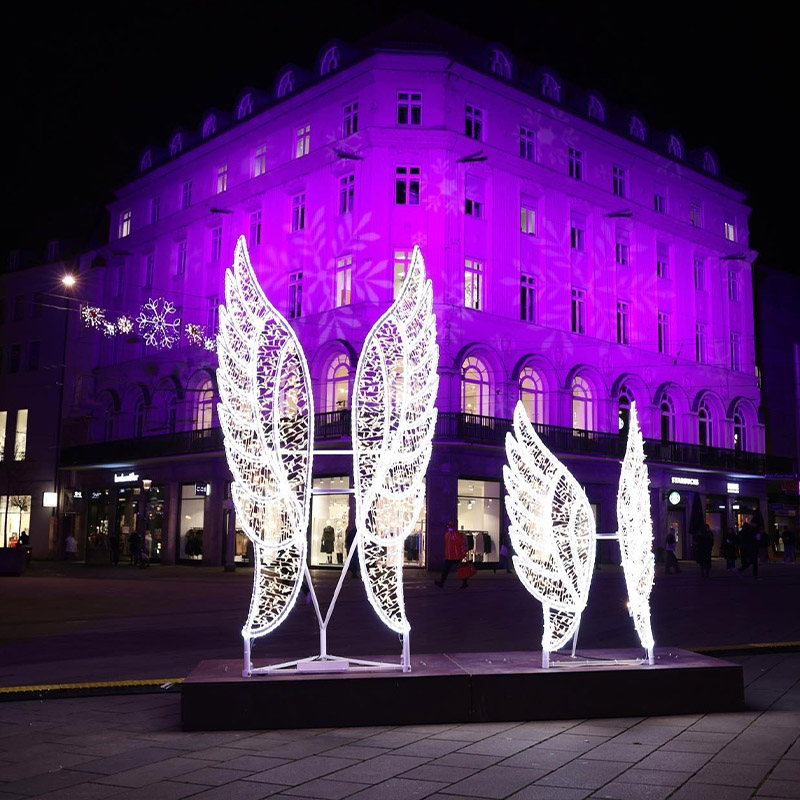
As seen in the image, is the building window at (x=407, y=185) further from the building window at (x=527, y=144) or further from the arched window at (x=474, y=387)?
the arched window at (x=474, y=387)

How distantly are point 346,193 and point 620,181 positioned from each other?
48.6 ft

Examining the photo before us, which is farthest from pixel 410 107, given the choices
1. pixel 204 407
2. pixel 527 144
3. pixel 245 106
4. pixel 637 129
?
pixel 204 407

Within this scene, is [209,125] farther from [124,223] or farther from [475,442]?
[475,442]

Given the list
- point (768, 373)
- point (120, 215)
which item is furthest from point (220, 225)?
point (768, 373)

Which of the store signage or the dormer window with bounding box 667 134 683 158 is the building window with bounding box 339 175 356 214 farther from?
the store signage

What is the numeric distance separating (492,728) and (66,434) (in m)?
47.7

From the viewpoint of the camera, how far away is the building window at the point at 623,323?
44.8 metres

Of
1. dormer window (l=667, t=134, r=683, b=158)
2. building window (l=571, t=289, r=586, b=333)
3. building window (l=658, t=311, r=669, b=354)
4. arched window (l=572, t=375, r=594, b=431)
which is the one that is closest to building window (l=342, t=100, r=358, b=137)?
building window (l=571, t=289, r=586, b=333)

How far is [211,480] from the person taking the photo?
42.4 metres

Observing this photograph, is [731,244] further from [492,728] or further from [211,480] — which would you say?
[492,728]

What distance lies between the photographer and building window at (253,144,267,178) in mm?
42750

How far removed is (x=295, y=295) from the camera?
132ft

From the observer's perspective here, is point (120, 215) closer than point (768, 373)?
Yes

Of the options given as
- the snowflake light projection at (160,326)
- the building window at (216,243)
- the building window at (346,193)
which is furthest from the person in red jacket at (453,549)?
the snowflake light projection at (160,326)
